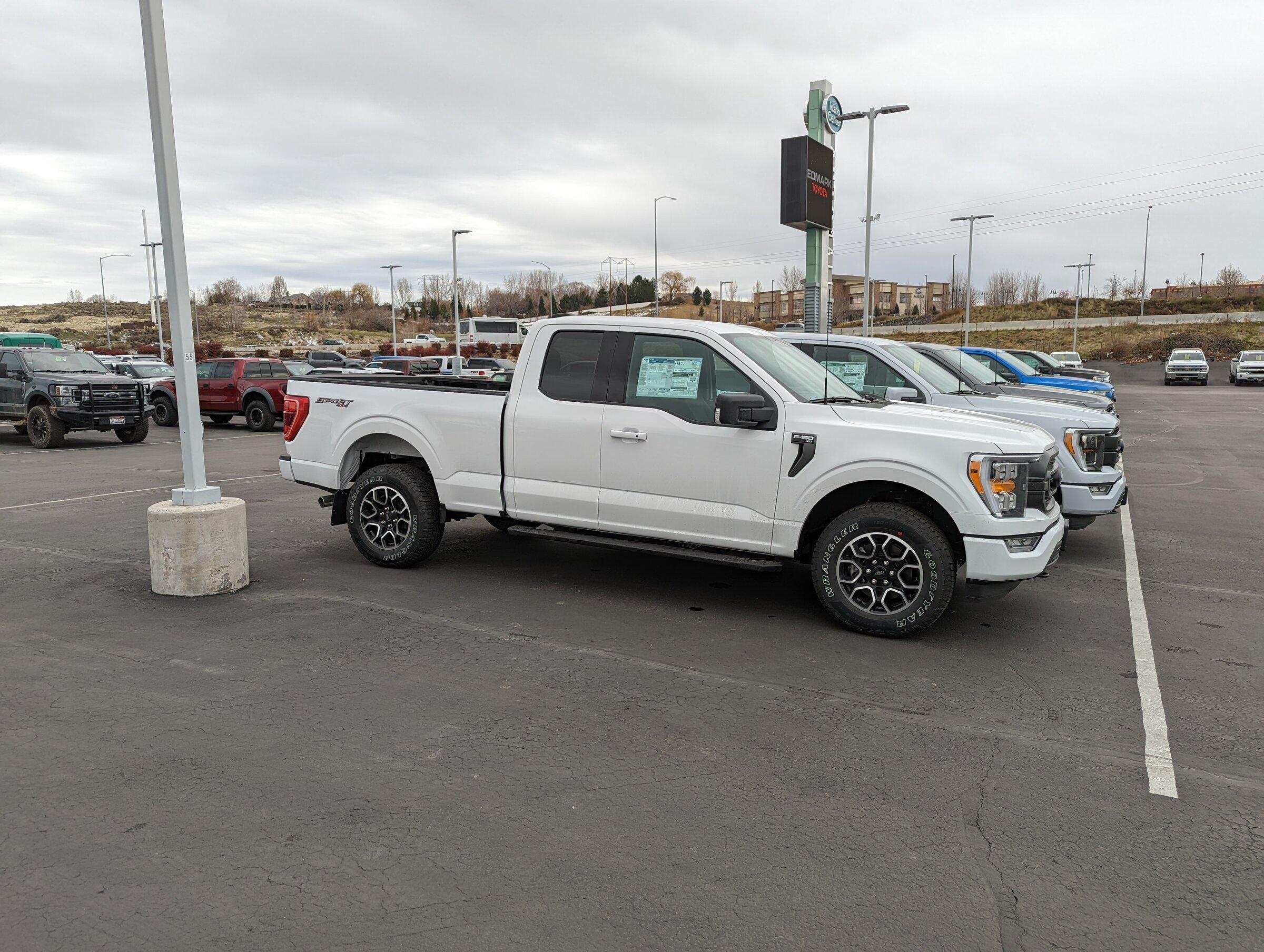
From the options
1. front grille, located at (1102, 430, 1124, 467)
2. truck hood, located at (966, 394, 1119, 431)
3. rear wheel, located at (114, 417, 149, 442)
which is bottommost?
rear wheel, located at (114, 417, 149, 442)

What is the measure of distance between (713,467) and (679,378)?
71 centimetres

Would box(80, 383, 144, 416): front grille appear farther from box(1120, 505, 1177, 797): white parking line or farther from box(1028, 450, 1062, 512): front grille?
box(1120, 505, 1177, 797): white parking line

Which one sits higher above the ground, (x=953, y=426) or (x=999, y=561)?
(x=953, y=426)

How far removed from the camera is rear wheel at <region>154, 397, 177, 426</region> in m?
23.5

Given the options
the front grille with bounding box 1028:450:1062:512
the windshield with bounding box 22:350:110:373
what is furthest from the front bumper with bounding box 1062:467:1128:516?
the windshield with bounding box 22:350:110:373

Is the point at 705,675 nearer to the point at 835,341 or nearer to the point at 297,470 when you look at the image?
the point at 297,470

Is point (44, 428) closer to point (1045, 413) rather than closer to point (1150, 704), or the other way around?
point (1045, 413)

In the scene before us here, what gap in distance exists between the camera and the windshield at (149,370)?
1190 inches

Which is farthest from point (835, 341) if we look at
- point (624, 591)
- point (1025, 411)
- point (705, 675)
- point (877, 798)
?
point (877, 798)

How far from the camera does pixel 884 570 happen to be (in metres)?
5.67

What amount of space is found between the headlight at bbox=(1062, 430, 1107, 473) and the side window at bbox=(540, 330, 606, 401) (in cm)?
437

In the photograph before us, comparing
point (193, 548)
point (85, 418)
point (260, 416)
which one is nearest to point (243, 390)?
point (260, 416)

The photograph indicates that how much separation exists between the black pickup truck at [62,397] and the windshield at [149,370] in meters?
11.2

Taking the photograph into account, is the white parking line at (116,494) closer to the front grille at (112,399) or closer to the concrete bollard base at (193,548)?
the concrete bollard base at (193,548)
